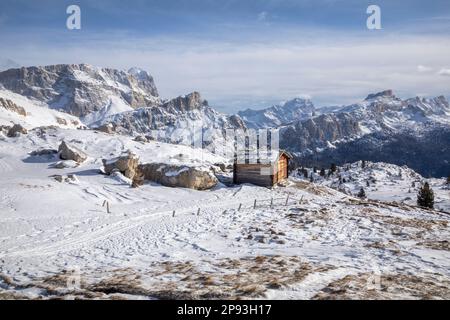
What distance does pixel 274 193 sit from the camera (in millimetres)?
48188

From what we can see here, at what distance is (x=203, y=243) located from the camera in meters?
25.8

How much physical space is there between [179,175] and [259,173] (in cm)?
1152

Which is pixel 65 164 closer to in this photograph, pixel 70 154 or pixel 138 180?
pixel 70 154

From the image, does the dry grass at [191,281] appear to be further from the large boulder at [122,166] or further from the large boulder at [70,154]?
the large boulder at [70,154]

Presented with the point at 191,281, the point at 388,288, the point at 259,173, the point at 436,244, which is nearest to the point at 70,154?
the point at 259,173

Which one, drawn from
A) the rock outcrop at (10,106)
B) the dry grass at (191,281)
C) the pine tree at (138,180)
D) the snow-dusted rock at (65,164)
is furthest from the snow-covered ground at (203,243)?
the rock outcrop at (10,106)

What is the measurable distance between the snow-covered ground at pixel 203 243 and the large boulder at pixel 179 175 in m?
1.77

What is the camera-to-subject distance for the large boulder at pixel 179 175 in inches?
1868

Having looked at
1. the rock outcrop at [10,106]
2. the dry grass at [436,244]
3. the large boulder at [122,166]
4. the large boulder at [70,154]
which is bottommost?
the dry grass at [436,244]

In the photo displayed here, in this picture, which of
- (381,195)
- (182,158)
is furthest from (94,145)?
(381,195)

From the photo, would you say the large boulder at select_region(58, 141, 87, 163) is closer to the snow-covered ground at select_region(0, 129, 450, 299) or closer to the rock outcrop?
the snow-covered ground at select_region(0, 129, 450, 299)

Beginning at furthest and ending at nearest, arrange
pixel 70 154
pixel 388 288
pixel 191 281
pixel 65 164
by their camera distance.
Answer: pixel 70 154 < pixel 65 164 < pixel 191 281 < pixel 388 288

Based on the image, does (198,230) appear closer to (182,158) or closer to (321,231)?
(321,231)
